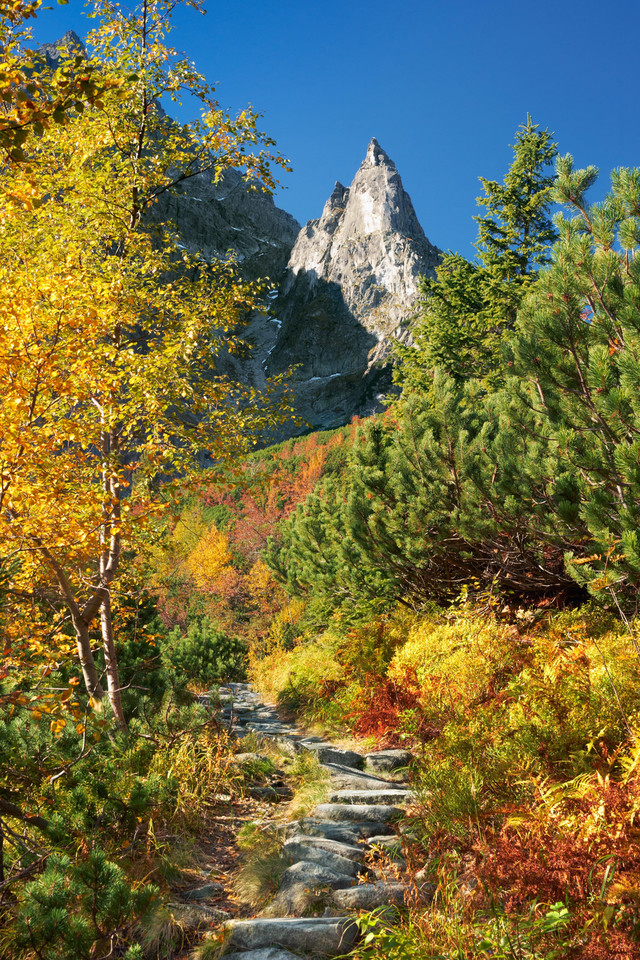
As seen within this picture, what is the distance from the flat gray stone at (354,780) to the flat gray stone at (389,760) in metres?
0.30

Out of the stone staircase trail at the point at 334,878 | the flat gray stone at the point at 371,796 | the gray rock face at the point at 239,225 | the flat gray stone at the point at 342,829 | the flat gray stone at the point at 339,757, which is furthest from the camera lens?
the gray rock face at the point at 239,225

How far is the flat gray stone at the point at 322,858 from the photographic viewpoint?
3223 millimetres

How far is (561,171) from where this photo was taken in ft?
15.2

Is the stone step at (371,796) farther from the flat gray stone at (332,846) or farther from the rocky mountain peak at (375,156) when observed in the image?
the rocky mountain peak at (375,156)

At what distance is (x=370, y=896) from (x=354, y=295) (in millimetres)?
92186

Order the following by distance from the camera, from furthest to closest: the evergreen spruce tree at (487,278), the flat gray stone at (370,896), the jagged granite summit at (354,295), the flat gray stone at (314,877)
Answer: the jagged granite summit at (354,295)
the evergreen spruce tree at (487,278)
the flat gray stone at (314,877)
the flat gray stone at (370,896)

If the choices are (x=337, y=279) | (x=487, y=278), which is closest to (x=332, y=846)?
(x=487, y=278)

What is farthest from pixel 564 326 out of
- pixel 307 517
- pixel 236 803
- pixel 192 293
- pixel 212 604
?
pixel 212 604

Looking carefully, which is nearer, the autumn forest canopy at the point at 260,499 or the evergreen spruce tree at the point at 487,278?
the autumn forest canopy at the point at 260,499

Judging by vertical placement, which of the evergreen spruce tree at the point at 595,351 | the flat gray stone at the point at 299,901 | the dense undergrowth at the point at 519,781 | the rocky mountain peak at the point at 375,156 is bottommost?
the flat gray stone at the point at 299,901

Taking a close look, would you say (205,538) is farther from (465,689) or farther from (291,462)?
(465,689)

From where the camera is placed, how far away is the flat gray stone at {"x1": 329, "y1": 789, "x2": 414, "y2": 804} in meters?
4.37

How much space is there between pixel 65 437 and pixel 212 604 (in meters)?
18.7

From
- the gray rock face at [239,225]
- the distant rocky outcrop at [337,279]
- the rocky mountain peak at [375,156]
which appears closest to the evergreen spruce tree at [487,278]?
the distant rocky outcrop at [337,279]
